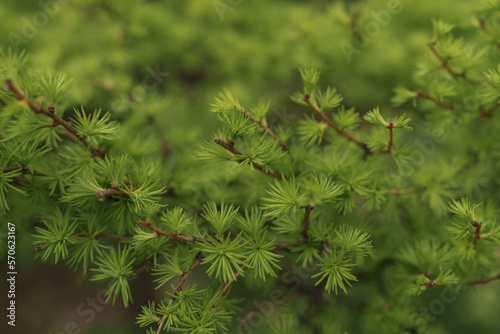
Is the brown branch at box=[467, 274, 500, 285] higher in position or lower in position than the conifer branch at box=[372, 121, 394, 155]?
lower

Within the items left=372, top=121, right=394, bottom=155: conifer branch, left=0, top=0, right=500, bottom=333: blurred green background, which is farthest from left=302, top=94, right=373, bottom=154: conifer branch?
left=0, top=0, right=500, bottom=333: blurred green background

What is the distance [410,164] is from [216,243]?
1.31ft

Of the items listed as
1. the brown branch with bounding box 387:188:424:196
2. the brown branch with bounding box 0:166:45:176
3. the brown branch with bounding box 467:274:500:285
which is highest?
the brown branch with bounding box 387:188:424:196

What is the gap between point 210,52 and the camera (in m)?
0.98

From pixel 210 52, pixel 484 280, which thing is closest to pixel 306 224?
pixel 484 280

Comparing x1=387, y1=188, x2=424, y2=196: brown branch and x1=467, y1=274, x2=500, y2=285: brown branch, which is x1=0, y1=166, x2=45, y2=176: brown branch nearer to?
x1=387, y1=188, x2=424, y2=196: brown branch

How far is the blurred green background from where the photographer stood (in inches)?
30.9

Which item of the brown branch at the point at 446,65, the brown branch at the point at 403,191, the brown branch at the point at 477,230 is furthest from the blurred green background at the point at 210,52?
the brown branch at the point at 477,230

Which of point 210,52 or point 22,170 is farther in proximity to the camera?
point 210,52

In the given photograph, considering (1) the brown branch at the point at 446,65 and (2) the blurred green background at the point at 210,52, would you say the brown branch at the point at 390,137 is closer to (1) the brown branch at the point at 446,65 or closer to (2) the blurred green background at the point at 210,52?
(1) the brown branch at the point at 446,65

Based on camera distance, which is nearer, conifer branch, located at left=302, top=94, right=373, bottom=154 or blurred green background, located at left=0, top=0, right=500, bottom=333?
conifer branch, located at left=302, top=94, right=373, bottom=154

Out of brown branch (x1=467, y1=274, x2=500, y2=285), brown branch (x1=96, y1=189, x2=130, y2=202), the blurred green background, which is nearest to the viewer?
brown branch (x1=96, y1=189, x2=130, y2=202)

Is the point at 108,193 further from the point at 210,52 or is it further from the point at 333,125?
the point at 210,52

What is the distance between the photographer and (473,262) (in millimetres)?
574
